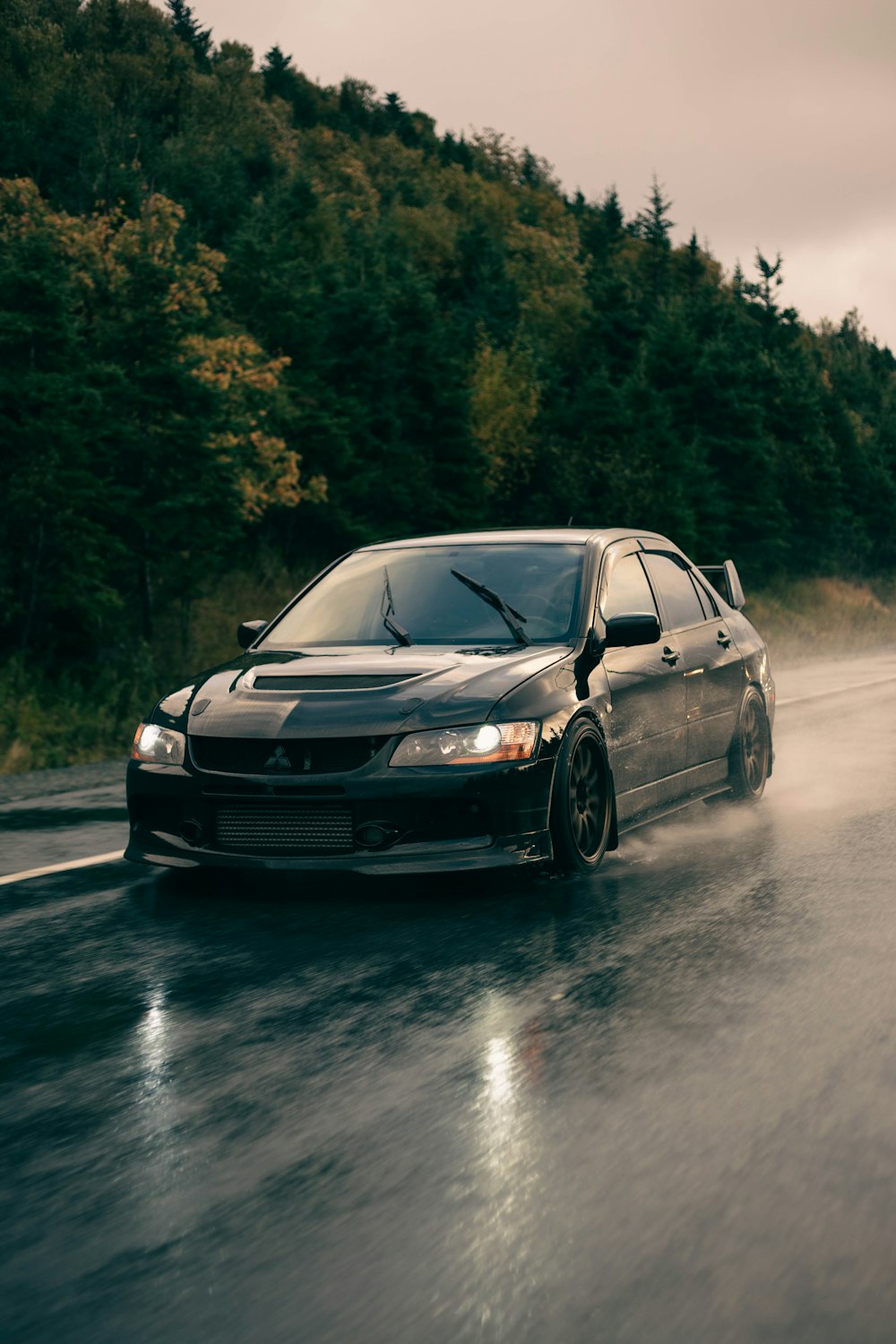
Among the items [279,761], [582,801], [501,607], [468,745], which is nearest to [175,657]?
[501,607]

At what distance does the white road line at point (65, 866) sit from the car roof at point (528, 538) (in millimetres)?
2232

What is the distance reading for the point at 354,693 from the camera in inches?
285

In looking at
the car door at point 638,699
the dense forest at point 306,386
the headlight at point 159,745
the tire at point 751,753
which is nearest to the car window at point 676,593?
the car door at point 638,699

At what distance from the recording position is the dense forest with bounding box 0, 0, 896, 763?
102 feet

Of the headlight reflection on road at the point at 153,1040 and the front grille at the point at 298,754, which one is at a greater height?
the front grille at the point at 298,754

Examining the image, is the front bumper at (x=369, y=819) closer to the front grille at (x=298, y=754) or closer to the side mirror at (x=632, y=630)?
the front grille at (x=298, y=754)

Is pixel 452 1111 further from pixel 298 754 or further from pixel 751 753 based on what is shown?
pixel 751 753

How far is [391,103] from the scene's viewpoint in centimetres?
14488

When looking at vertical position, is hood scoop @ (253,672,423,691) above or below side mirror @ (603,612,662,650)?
below

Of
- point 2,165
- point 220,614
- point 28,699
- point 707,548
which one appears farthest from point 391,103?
point 28,699

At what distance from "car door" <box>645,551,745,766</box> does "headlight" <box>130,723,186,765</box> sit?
3032mm

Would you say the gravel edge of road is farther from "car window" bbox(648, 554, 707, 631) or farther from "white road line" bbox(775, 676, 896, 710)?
"white road line" bbox(775, 676, 896, 710)

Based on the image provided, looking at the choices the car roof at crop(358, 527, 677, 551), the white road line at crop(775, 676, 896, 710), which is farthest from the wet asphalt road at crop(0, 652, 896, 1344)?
the white road line at crop(775, 676, 896, 710)

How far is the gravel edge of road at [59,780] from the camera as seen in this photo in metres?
11.5
